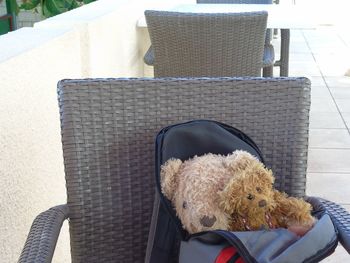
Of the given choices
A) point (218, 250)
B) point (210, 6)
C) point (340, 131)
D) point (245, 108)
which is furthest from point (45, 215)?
point (340, 131)

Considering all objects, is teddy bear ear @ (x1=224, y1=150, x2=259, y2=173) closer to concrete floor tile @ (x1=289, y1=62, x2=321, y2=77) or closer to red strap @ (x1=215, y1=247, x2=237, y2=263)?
red strap @ (x1=215, y1=247, x2=237, y2=263)

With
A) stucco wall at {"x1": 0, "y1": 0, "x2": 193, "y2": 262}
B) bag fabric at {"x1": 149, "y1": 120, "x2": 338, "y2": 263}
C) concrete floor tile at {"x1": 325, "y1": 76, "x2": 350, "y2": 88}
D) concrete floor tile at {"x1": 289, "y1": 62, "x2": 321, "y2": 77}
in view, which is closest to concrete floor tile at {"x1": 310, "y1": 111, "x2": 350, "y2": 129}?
concrete floor tile at {"x1": 325, "y1": 76, "x2": 350, "y2": 88}

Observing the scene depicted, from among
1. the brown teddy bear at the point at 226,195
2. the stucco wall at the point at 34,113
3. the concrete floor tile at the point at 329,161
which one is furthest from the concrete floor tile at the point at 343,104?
the brown teddy bear at the point at 226,195

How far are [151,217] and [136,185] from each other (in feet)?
0.30

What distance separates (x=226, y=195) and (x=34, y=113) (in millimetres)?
771

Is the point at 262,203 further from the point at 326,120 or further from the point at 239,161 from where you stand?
the point at 326,120

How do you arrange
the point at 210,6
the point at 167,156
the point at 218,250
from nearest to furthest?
the point at 218,250 → the point at 167,156 → the point at 210,6

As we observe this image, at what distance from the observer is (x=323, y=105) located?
4676 mm

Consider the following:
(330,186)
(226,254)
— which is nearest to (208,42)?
(330,186)

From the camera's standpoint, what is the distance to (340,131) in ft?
13.4

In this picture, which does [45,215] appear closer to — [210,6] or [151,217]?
[151,217]

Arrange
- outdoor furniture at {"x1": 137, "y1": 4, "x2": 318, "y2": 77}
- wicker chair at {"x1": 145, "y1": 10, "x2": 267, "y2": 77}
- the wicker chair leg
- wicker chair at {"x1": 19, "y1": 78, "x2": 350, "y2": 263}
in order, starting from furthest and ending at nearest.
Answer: the wicker chair leg → outdoor furniture at {"x1": 137, "y1": 4, "x2": 318, "y2": 77} → wicker chair at {"x1": 145, "y1": 10, "x2": 267, "y2": 77} → wicker chair at {"x1": 19, "y1": 78, "x2": 350, "y2": 263}

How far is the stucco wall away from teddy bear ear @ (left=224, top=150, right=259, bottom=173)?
62 cm

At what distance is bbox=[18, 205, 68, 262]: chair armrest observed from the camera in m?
1.23
